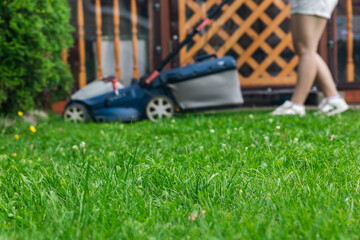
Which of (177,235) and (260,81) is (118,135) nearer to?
(177,235)

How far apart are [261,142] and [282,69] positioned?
3.00 metres

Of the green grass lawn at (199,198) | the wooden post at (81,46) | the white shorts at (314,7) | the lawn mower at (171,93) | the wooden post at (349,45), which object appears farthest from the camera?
the wooden post at (349,45)

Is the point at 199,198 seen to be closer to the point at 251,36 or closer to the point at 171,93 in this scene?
the point at 171,93

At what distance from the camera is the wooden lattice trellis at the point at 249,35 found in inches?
191

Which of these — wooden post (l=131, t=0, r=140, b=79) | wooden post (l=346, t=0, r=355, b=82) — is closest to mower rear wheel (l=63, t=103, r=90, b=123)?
wooden post (l=131, t=0, r=140, b=79)

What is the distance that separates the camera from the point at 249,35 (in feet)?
16.2

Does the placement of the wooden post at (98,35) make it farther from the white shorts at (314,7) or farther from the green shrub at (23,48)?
the white shorts at (314,7)

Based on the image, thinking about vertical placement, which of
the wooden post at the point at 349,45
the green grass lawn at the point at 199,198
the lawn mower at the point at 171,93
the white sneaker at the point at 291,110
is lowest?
the green grass lawn at the point at 199,198

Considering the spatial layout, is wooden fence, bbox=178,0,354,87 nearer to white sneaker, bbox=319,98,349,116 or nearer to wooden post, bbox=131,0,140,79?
wooden post, bbox=131,0,140,79

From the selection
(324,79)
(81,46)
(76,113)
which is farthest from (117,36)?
(324,79)

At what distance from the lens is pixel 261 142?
2.11 meters

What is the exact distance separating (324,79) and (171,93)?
132 centimetres

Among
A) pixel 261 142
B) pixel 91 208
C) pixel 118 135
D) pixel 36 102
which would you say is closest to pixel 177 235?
pixel 91 208

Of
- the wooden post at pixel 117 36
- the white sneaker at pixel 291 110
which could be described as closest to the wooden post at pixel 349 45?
the white sneaker at pixel 291 110
